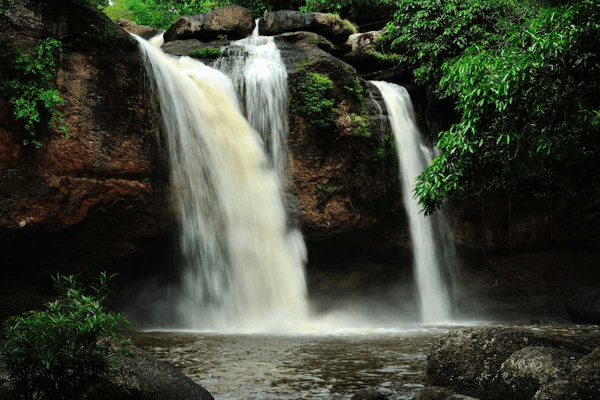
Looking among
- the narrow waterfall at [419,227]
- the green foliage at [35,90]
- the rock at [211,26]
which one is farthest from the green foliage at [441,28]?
the green foliage at [35,90]

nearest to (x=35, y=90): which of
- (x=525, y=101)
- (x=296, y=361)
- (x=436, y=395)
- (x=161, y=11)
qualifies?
(x=296, y=361)

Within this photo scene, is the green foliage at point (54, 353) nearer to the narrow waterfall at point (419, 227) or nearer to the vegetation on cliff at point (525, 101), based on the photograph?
the vegetation on cliff at point (525, 101)

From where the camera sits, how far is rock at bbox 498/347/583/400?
4902 millimetres

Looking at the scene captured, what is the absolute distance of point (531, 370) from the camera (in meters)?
5.04

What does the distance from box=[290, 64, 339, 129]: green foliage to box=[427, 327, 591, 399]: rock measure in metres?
8.47

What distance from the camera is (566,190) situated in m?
14.3

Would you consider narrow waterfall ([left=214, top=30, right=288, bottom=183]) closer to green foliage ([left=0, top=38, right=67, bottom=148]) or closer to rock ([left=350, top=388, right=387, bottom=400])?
green foliage ([left=0, top=38, right=67, bottom=148])

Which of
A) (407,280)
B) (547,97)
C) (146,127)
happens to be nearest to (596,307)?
(407,280)

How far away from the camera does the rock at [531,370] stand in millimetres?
4902

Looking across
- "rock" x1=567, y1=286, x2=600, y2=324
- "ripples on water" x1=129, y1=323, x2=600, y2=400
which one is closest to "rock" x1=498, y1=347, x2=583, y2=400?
"ripples on water" x1=129, y1=323, x2=600, y2=400

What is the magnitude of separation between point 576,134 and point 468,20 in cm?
826

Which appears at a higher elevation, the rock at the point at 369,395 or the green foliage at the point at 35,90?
the green foliage at the point at 35,90

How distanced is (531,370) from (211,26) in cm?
1516

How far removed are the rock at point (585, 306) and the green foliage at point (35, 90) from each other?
45.4ft
